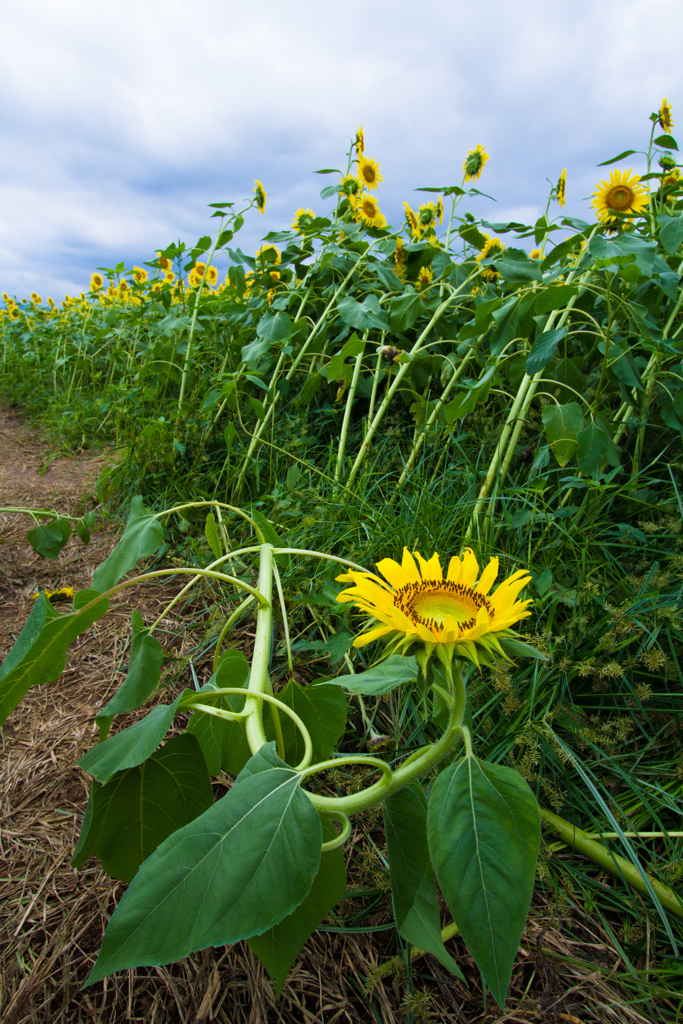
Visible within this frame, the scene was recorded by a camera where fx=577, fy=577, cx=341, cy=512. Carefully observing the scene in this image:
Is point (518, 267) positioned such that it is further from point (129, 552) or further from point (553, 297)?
point (129, 552)

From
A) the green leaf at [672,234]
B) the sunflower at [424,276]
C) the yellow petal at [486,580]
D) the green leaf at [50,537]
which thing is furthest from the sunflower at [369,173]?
the yellow petal at [486,580]

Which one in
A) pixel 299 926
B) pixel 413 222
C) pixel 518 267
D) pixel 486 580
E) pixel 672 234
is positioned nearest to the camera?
pixel 299 926

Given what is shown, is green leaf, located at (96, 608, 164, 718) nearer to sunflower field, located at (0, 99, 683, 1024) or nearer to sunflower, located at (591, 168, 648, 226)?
sunflower field, located at (0, 99, 683, 1024)

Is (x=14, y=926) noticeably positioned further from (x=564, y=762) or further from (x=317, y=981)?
(x=564, y=762)

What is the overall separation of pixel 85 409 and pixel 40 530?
2005mm

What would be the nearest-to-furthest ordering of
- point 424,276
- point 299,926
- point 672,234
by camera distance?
point 299,926
point 672,234
point 424,276

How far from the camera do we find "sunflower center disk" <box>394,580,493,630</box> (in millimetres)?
633

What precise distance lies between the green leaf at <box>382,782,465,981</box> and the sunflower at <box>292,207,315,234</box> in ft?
7.62

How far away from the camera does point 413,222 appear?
280cm

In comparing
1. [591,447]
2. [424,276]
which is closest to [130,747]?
[591,447]

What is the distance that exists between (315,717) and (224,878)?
0.30m

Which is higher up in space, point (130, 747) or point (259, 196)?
point (259, 196)

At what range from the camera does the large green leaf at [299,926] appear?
1.96 feet

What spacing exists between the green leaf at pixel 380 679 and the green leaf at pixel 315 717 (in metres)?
0.10
